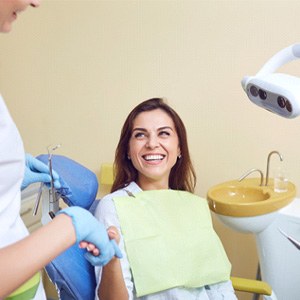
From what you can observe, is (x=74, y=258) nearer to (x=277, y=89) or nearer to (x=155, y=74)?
(x=277, y=89)

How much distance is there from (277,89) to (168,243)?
74 cm

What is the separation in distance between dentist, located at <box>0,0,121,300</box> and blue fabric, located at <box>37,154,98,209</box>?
0.38 m

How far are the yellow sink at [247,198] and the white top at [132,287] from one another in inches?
10.7

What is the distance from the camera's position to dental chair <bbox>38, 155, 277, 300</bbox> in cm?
109

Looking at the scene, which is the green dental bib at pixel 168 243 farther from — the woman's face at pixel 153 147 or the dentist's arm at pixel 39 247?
the dentist's arm at pixel 39 247

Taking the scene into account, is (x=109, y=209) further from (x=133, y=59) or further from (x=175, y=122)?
(x=133, y=59)

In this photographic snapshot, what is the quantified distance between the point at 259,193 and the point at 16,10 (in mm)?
1254

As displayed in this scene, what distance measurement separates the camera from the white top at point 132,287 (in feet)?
4.14

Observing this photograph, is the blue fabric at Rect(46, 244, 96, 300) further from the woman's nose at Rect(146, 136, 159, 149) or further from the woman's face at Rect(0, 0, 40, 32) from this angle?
the woman's face at Rect(0, 0, 40, 32)

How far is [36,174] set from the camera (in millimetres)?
1197

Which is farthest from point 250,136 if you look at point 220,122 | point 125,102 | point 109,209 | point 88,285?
point 88,285

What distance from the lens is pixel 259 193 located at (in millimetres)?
1687

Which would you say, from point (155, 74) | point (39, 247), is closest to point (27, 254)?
point (39, 247)

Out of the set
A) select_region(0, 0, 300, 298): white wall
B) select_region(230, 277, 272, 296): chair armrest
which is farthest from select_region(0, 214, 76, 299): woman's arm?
select_region(0, 0, 300, 298): white wall
